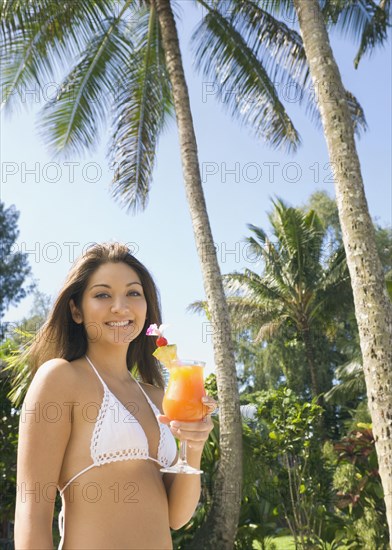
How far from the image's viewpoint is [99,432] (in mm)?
1884

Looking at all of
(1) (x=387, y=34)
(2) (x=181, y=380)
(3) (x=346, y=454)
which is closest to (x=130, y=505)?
(2) (x=181, y=380)

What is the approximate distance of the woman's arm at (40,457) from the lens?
5.70 feet

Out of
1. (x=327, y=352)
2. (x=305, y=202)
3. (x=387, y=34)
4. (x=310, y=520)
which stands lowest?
(x=310, y=520)

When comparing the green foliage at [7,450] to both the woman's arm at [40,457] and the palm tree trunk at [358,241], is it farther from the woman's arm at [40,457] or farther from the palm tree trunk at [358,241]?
the woman's arm at [40,457]

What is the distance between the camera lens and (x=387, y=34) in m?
9.80

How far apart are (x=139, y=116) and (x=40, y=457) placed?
381 inches

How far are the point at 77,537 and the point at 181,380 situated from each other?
26.2 inches

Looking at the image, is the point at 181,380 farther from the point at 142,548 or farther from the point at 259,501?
the point at 259,501

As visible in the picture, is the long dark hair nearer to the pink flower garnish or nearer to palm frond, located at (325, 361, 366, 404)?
the pink flower garnish

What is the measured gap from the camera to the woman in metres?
1.79

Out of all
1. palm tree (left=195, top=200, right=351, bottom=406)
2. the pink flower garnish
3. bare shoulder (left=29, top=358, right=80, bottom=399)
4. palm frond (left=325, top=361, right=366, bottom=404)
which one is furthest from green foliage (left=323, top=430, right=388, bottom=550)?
palm frond (left=325, top=361, right=366, bottom=404)

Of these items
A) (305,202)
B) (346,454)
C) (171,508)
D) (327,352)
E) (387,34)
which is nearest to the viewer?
(171,508)

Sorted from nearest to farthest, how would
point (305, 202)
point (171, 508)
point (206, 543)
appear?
point (171, 508), point (206, 543), point (305, 202)

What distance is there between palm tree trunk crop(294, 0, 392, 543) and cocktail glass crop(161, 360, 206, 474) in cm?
281
